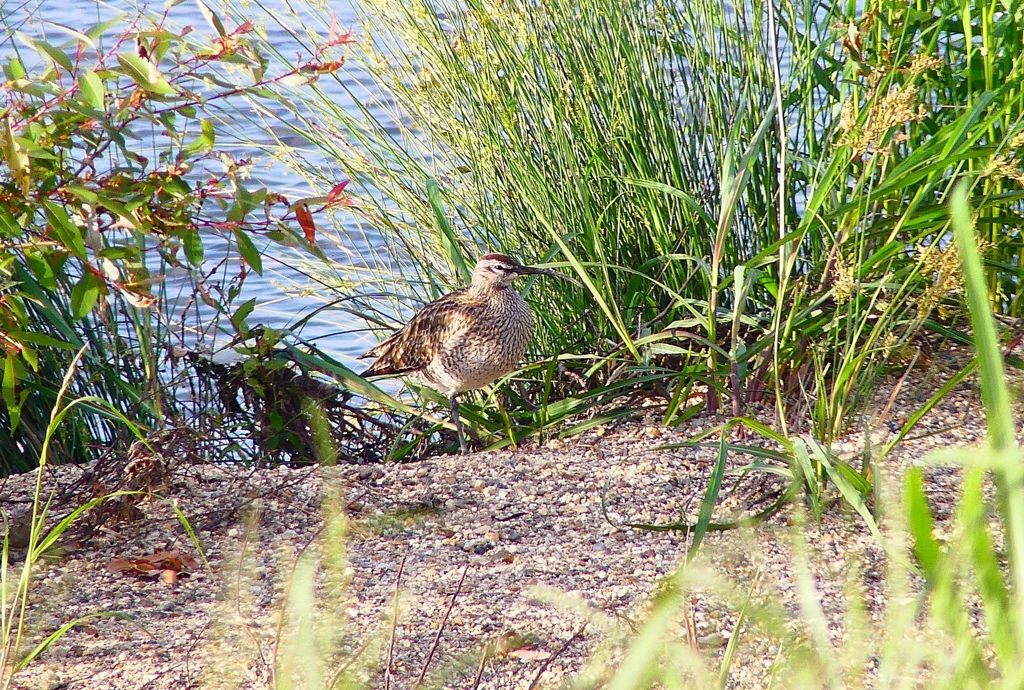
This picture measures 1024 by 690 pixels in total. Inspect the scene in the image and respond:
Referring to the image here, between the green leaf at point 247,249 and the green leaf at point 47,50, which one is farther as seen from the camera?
the green leaf at point 247,249

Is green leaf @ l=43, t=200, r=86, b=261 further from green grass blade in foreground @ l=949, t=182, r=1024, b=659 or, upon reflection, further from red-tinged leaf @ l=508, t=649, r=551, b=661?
green grass blade in foreground @ l=949, t=182, r=1024, b=659

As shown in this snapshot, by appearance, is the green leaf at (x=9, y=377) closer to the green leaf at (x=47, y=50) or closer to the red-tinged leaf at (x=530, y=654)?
the green leaf at (x=47, y=50)

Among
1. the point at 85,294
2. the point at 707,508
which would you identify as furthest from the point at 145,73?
the point at 707,508

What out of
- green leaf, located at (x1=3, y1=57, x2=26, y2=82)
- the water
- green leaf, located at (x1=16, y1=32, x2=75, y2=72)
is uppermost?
green leaf, located at (x1=16, y1=32, x2=75, y2=72)

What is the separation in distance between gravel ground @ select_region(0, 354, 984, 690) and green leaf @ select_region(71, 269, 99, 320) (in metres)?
0.71

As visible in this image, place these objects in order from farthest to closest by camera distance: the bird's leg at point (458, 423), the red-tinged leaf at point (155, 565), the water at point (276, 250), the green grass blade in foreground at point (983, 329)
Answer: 1. the water at point (276, 250)
2. the bird's leg at point (458, 423)
3. the red-tinged leaf at point (155, 565)
4. the green grass blade in foreground at point (983, 329)

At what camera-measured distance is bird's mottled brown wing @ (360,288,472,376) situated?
4539mm

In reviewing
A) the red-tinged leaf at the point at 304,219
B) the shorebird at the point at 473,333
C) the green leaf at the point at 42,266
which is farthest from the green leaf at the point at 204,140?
the shorebird at the point at 473,333

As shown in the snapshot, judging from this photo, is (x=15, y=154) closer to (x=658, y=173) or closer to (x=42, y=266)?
(x=42, y=266)

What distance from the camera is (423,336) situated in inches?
181

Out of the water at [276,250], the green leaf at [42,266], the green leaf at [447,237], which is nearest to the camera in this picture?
the green leaf at [42,266]

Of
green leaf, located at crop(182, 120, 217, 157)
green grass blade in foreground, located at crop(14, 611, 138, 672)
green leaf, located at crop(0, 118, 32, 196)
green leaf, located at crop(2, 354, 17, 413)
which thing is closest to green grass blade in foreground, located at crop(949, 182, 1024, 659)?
green grass blade in foreground, located at crop(14, 611, 138, 672)

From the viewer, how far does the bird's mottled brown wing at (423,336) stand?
454 centimetres

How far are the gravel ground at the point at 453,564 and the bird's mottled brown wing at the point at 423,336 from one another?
0.67 m
